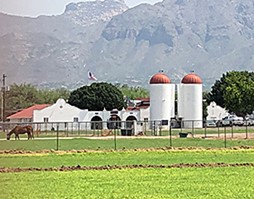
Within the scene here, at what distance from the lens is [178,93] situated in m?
122

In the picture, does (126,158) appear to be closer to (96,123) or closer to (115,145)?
(115,145)

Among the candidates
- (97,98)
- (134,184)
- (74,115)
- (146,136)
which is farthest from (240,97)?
(134,184)

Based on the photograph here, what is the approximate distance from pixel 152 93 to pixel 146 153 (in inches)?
2881

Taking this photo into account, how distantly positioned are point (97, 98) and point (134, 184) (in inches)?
4270

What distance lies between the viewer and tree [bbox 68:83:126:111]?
133 metres

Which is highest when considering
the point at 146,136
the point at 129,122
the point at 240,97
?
the point at 240,97

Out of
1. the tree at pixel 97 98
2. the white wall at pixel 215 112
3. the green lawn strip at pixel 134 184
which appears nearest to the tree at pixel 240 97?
the white wall at pixel 215 112

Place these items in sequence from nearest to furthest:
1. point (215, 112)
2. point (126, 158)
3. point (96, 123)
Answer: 1. point (126, 158)
2. point (96, 123)
3. point (215, 112)

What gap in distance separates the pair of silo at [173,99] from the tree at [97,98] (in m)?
16.5

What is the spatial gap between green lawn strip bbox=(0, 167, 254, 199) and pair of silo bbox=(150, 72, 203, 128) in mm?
84843

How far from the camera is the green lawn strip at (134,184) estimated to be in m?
21.5

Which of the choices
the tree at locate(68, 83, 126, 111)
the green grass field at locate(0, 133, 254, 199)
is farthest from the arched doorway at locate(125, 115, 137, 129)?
the green grass field at locate(0, 133, 254, 199)

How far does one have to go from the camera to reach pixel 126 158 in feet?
134

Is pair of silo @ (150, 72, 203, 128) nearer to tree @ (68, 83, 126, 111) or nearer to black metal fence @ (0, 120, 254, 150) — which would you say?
black metal fence @ (0, 120, 254, 150)
